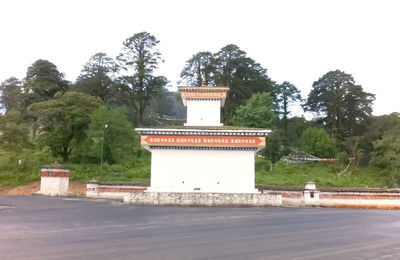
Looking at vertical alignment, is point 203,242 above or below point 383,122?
below

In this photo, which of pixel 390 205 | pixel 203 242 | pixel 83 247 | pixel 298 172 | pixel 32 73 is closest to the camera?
pixel 83 247

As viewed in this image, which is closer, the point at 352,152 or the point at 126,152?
the point at 126,152

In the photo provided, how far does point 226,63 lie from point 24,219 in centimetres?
4300

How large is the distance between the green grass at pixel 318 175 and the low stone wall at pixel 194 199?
424 inches

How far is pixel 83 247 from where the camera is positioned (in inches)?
305

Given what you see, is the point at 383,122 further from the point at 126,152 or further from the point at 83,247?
the point at 83,247

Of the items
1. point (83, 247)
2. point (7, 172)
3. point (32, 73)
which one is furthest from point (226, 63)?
point (83, 247)

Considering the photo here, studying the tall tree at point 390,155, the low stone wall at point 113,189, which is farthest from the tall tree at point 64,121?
the tall tree at point 390,155

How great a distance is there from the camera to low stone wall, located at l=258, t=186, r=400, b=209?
21.9m

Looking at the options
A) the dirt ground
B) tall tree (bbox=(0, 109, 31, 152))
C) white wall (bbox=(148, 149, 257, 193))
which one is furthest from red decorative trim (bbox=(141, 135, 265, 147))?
tall tree (bbox=(0, 109, 31, 152))

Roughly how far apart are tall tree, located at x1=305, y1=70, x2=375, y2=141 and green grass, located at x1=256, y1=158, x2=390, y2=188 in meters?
9.11

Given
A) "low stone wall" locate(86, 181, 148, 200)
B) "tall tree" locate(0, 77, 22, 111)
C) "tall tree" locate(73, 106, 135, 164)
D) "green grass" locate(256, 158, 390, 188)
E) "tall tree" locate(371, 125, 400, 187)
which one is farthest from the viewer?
"tall tree" locate(0, 77, 22, 111)

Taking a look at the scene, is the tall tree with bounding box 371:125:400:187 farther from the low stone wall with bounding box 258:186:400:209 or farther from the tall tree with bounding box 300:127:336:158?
the low stone wall with bounding box 258:186:400:209

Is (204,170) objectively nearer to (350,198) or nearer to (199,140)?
(199,140)
